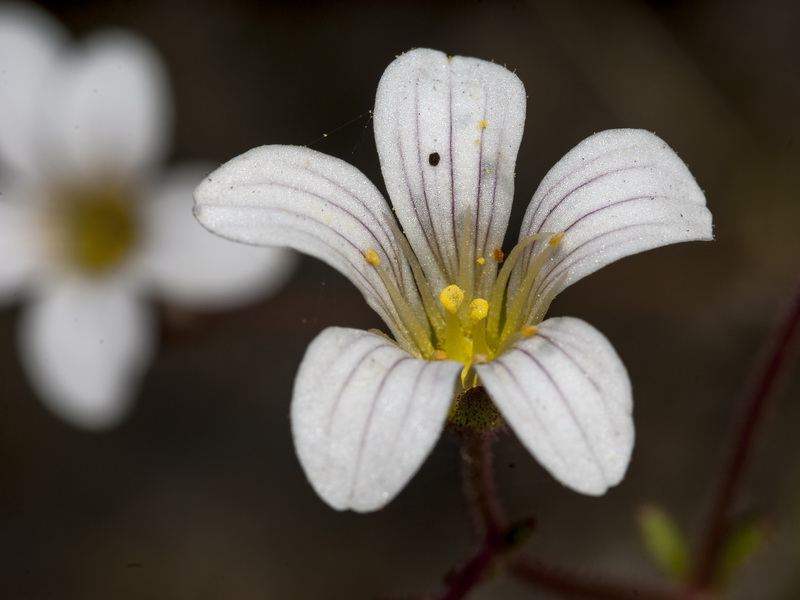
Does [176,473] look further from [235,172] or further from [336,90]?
[235,172]

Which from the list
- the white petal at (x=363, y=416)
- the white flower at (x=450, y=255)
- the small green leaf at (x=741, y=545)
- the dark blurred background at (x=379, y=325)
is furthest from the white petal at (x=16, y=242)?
the small green leaf at (x=741, y=545)

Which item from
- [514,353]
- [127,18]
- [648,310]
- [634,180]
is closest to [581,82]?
[648,310]

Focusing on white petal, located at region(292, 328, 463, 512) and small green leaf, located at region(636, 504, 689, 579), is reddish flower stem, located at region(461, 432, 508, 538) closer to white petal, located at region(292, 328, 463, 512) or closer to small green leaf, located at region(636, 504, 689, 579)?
white petal, located at region(292, 328, 463, 512)

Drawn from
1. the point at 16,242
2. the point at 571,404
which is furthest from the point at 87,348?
the point at 571,404

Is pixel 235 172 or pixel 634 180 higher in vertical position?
pixel 235 172

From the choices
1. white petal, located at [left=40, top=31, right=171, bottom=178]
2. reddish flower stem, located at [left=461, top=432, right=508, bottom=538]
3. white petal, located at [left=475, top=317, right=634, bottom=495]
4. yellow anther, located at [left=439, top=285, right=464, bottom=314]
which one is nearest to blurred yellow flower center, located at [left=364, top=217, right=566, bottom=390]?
yellow anther, located at [left=439, top=285, right=464, bottom=314]
